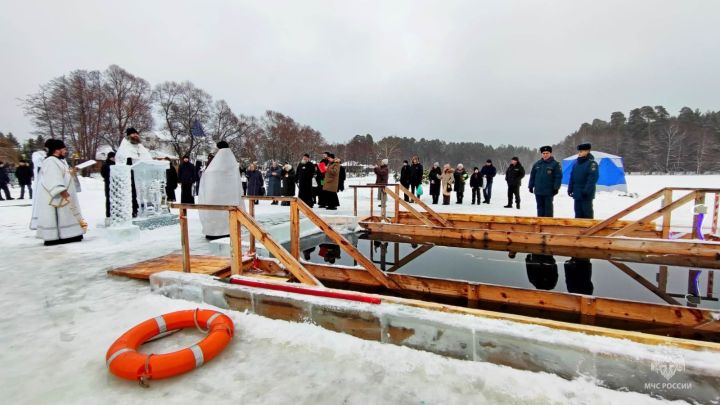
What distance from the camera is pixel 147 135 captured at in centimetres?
5059

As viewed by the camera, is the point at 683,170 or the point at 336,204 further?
the point at 683,170

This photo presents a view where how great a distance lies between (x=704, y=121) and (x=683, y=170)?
20349 millimetres

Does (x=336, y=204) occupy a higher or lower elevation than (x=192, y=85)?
lower

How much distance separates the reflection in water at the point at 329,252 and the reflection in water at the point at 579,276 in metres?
3.60

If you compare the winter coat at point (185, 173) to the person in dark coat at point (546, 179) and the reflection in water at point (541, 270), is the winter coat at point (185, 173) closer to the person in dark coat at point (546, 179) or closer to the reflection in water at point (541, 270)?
the reflection in water at point (541, 270)

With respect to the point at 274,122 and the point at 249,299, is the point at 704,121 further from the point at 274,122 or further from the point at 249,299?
the point at 249,299

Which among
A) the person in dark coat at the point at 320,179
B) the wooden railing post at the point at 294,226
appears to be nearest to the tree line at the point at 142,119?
the person in dark coat at the point at 320,179

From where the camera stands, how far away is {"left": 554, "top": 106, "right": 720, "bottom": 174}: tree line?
50719 millimetres

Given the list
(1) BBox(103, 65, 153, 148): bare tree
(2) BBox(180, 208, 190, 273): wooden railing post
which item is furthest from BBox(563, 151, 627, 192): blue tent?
(1) BBox(103, 65, 153, 148): bare tree

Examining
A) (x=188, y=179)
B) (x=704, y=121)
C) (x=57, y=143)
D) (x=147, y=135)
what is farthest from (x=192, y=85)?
(x=704, y=121)

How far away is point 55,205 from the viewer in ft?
18.1

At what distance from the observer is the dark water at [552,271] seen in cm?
434

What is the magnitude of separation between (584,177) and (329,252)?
5055mm

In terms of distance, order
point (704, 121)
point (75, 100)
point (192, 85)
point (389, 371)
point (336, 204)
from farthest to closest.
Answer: point (704, 121), point (192, 85), point (75, 100), point (336, 204), point (389, 371)
